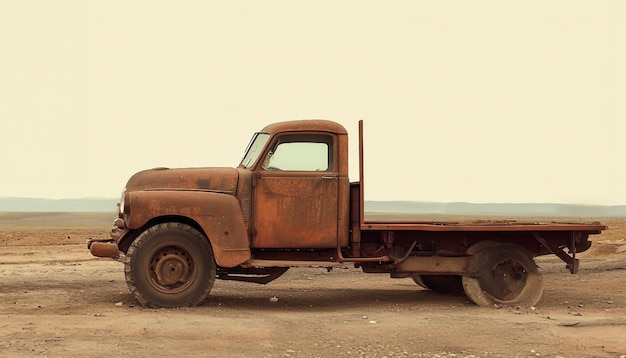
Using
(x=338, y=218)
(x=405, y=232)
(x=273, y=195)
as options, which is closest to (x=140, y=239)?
(x=273, y=195)

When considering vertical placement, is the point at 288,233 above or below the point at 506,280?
above

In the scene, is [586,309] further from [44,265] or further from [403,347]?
[44,265]

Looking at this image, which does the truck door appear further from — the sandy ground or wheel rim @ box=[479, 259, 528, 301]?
wheel rim @ box=[479, 259, 528, 301]

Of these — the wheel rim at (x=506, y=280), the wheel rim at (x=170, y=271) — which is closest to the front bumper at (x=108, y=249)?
the wheel rim at (x=170, y=271)

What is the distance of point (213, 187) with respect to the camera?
10203 mm

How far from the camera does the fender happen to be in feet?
32.0

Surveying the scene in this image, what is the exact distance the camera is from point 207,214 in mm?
9797

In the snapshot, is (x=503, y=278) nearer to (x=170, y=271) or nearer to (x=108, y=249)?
(x=170, y=271)

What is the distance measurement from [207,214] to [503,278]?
4.15 metres

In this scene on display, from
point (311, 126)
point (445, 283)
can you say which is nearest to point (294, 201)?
point (311, 126)

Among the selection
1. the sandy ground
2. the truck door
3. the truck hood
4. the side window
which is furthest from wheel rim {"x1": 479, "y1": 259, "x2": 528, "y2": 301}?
the truck hood

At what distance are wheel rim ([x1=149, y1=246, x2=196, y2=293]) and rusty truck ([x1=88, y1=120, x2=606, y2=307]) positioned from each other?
0.04 ft

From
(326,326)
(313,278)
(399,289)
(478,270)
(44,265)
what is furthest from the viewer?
(44,265)

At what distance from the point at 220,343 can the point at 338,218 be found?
3.11 m
